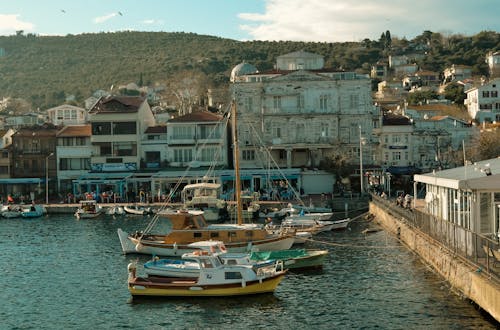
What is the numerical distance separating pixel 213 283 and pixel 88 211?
38.6m

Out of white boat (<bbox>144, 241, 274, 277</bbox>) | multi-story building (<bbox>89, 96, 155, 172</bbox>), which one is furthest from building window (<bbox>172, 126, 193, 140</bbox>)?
white boat (<bbox>144, 241, 274, 277</bbox>)

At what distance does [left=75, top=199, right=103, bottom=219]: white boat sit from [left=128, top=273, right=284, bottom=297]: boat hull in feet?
118

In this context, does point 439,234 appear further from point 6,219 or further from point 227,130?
point 227,130

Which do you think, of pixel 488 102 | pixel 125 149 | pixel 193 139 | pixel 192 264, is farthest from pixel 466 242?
pixel 488 102

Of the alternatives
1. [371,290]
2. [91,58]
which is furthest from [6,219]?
[91,58]

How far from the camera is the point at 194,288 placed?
3303 cm

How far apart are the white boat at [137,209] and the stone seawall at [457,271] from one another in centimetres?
3004

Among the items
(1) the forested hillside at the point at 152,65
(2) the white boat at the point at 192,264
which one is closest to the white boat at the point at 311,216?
(2) the white boat at the point at 192,264

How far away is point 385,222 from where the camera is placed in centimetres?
5541

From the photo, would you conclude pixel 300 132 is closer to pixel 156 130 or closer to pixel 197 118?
pixel 197 118

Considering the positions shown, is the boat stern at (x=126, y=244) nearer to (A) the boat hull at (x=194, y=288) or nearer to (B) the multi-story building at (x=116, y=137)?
(A) the boat hull at (x=194, y=288)

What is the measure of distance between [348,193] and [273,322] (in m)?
45.5

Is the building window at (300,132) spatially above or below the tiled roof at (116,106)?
below

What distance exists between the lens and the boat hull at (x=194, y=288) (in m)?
33.1
